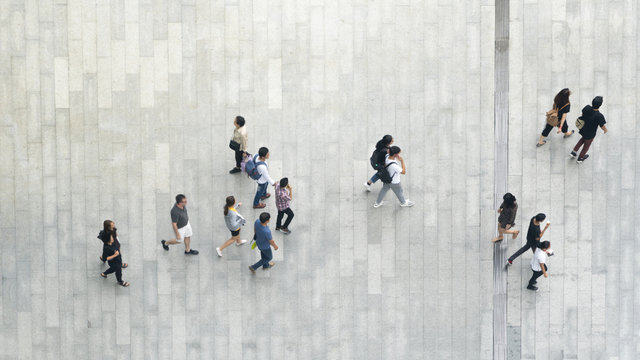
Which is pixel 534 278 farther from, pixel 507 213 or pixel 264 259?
pixel 264 259

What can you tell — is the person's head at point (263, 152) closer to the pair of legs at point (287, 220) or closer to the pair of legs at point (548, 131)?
the pair of legs at point (287, 220)

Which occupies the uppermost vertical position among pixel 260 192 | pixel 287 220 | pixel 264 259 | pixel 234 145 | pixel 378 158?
pixel 234 145

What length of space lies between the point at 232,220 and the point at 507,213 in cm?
567

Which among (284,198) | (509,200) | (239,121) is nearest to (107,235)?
(239,121)

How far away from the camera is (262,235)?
11.2 meters

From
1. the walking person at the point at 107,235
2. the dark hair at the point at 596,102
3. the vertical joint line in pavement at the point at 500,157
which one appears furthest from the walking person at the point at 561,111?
the walking person at the point at 107,235

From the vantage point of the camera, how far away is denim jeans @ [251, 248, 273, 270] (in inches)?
459

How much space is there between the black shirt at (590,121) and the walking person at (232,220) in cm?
746

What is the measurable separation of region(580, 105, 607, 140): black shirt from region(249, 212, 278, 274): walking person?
22.7 feet

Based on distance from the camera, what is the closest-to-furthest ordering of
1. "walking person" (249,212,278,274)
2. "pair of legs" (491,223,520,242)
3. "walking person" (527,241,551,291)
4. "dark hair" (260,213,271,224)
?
"dark hair" (260,213,271,224), "walking person" (249,212,278,274), "walking person" (527,241,551,291), "pair of legs" (491,223,520,242)

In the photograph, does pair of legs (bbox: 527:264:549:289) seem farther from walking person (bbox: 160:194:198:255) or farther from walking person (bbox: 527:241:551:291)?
walking person (bbox: 160:194:198:255)

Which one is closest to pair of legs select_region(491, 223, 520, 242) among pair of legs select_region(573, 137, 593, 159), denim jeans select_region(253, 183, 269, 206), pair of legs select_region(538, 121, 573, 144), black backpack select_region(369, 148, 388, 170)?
pair of legs select_region(538, 121, 573, 144)

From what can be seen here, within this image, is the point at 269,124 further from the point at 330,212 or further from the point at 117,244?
the point at 117,244

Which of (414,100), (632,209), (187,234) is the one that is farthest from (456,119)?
(187,234)
